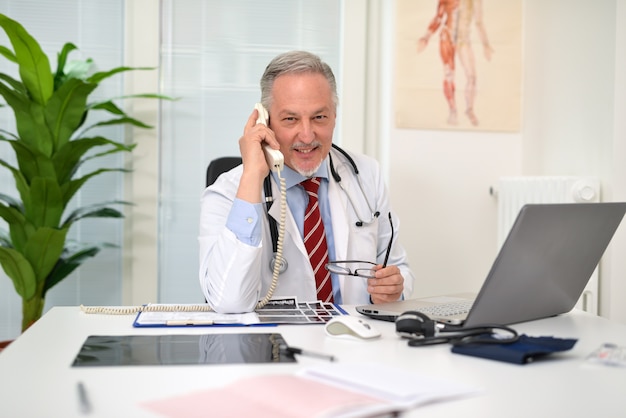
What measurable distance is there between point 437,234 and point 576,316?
5.75 ft

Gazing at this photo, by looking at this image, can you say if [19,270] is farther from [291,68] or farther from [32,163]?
[291,68]

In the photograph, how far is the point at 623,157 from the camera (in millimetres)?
2777

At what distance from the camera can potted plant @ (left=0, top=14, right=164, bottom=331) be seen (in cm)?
279

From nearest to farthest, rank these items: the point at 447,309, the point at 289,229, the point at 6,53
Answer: the point at 447,309 → the point at 289,229 → the point at 6,53

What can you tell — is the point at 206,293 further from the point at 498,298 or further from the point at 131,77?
Answer: the point at 131,77

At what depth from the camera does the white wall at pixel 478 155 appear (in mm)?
3248

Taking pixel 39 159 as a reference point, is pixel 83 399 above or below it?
below

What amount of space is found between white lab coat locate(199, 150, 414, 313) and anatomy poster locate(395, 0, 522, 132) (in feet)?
3.45

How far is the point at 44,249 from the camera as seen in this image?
283 centimetres

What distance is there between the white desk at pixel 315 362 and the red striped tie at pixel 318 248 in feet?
2.05

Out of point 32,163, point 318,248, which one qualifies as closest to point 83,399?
point 318,248

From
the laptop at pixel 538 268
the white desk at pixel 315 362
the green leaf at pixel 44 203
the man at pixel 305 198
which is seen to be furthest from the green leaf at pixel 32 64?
the laptop at pixel 538 268

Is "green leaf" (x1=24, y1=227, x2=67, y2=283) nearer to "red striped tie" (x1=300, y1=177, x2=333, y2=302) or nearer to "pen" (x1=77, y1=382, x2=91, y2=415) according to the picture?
"red striped tie" (x1=300, y1=177, x2=333, y2=302)

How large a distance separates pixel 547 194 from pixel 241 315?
6.06ft
